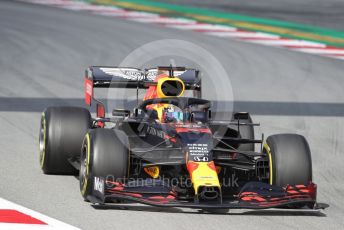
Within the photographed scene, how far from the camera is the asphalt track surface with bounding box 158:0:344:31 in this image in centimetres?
3109

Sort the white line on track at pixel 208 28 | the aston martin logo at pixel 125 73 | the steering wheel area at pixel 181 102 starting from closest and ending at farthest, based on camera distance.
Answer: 1. the steering wheel area at pixel 181 102
2. the aston martin logo at pixel 125 73
3. the white line on track at pixel 208 28

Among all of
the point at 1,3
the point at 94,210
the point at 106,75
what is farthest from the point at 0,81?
the point at 1,3

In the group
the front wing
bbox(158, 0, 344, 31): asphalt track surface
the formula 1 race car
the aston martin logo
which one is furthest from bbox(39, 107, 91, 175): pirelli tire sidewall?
bbox(158, 0, 344, 31): asphalt track surface

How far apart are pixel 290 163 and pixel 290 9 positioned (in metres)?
22.7

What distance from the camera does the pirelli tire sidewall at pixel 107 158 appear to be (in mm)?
10867

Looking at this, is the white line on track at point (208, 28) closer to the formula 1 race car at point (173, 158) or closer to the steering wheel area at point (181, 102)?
the steering wheel area at point (181, 102)

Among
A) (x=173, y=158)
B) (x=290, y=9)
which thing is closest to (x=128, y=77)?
(x=173, y=158)

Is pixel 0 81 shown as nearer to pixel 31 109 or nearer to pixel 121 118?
pixel 31 109

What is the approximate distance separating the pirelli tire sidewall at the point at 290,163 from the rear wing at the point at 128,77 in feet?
8.36

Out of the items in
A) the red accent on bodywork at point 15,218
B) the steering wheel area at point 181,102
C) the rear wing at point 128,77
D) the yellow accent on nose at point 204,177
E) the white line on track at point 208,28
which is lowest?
the red accent on bodywork at point 15,218

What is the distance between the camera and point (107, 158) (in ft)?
35.7

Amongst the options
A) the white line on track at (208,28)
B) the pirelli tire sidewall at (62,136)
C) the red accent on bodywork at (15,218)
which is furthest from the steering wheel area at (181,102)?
the white line on track at (208,28)

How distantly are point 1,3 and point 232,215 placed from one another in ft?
75.6

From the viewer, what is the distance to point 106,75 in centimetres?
1367
